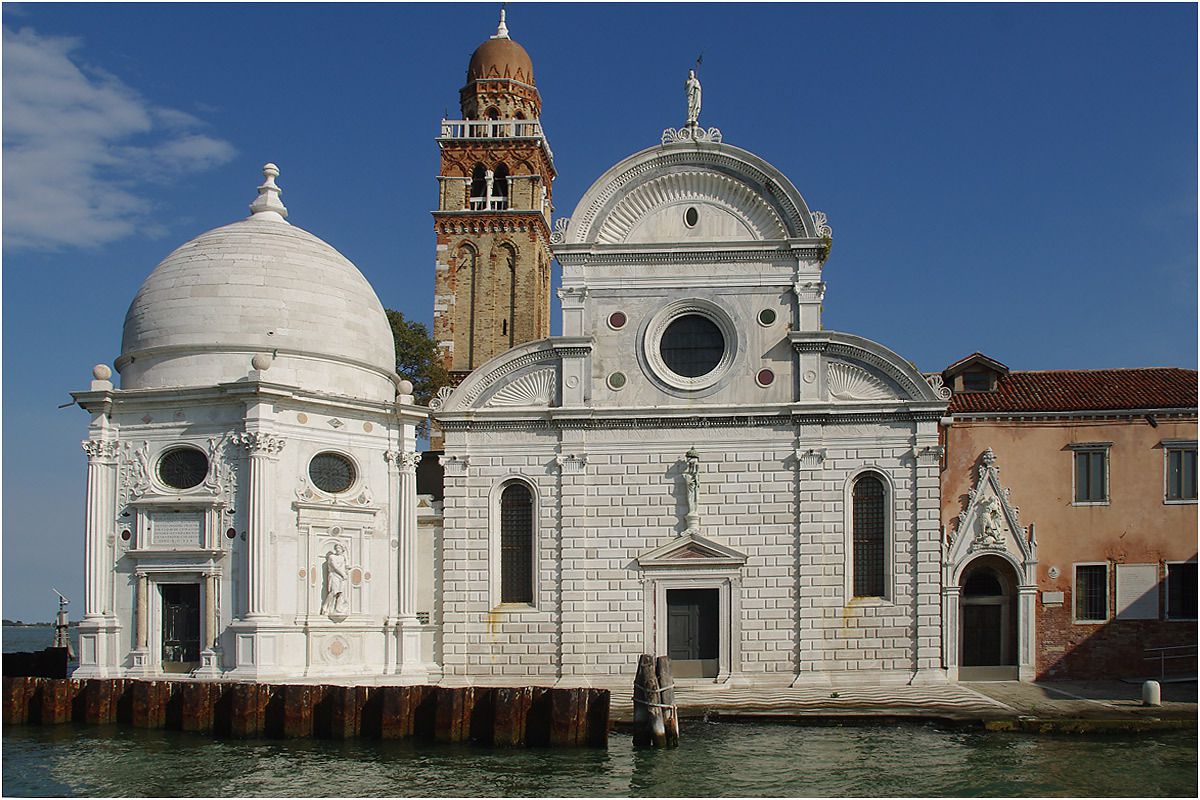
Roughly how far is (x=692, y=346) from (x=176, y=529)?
40.4 feet

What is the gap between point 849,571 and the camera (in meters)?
29.4

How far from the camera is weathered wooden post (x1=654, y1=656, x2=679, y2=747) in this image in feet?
75.0

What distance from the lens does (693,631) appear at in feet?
97.4

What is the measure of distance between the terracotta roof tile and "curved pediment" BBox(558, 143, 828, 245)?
20.8ft

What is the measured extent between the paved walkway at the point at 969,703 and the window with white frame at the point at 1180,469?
14.3 ft

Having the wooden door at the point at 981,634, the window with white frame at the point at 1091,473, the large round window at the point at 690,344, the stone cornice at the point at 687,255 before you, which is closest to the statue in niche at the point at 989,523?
the wooden door at the point at 981,634

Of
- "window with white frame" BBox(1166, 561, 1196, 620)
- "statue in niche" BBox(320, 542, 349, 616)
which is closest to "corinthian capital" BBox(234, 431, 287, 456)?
"statue in niche" BBox(320, 542, 349, 616)

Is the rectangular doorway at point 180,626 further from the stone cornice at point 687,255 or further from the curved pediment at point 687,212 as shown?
the curved pediment at point 687,212

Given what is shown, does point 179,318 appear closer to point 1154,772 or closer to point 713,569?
point 713,569

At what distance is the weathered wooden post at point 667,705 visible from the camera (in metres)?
22.9

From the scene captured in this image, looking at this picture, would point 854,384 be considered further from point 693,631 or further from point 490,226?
point 490,226

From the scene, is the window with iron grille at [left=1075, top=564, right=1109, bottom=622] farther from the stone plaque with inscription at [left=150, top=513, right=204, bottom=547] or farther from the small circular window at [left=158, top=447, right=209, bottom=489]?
the small circular window at [left=158, top=447, right=209, bottom=489]

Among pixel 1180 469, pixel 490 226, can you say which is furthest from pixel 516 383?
pixel 490 226

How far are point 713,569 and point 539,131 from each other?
23.3 meters
